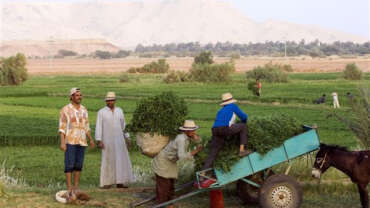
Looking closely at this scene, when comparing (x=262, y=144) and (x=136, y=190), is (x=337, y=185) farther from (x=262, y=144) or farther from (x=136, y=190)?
(x=136, y=190)

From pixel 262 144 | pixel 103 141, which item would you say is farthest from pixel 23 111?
pixel 262 144

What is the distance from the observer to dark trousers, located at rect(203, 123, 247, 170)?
27.0 ft

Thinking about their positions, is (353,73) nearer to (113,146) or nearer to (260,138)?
(113,146)

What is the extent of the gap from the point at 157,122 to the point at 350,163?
282cm

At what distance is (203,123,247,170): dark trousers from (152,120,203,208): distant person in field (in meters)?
0.20

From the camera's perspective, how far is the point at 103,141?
10.4m

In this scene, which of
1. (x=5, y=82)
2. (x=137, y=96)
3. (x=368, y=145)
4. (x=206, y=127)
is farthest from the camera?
(x=5, y=82)

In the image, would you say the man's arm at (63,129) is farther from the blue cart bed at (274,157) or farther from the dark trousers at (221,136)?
the blue cart bed at (274,157)

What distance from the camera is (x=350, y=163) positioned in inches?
334

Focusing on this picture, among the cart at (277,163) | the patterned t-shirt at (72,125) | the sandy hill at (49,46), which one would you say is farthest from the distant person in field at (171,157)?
the sandy hill at (49,46)

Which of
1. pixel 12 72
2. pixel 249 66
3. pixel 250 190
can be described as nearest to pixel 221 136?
pixel 250 190

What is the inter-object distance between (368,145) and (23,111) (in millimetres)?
21466

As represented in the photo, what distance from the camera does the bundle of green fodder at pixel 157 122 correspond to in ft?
28.5

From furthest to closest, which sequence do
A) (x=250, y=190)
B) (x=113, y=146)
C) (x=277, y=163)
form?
(x=113, y=146) → (x=250, y=190) → (x=277, y=163)
